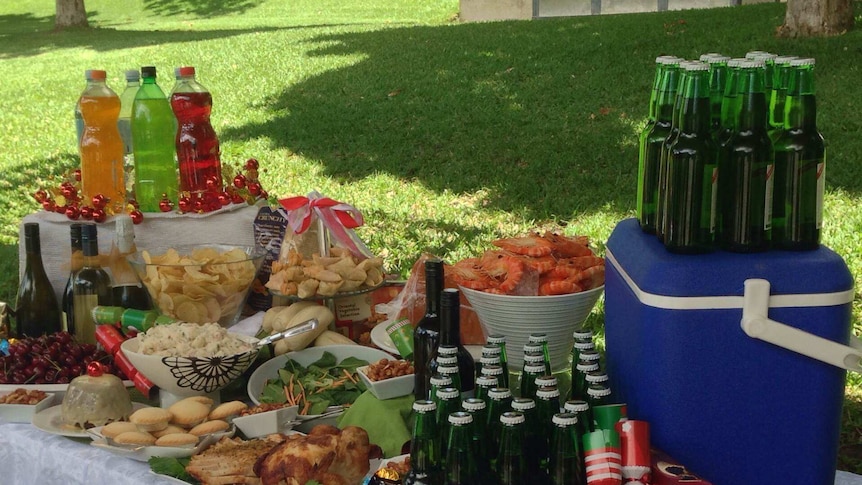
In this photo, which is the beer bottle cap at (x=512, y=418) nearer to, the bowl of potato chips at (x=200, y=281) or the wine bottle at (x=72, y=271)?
the bowl of potato chips at (x=200, y=281)

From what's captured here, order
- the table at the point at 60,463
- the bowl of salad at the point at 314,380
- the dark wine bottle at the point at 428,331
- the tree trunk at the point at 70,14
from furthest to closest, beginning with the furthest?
the tree trunk at the point at 70,14 < the bowl of salad at the point at 314,380 < the dark wine bottle at the point at 428,331 < the table at the point at 60,463

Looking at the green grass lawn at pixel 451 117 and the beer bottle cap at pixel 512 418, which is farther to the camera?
the green grass lawn at pixel 451 117

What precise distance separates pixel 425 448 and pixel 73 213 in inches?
66.0

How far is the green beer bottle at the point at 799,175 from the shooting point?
1.67m

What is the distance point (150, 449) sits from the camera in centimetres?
185

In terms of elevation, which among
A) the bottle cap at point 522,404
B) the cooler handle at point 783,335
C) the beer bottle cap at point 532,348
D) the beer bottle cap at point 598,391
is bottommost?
the beer bottle cap at point 598,391

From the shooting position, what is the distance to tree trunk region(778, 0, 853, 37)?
960 centimetres

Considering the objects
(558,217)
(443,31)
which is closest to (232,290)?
(558,217)

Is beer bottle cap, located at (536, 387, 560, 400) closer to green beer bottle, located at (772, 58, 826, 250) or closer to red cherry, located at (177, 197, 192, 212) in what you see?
green beer bottle, located at (772, 58, 826, 250)

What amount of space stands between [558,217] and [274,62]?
23.2 feet

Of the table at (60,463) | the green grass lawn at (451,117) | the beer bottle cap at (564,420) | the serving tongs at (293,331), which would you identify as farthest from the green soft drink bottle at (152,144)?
the green grass lawn at (451,117)

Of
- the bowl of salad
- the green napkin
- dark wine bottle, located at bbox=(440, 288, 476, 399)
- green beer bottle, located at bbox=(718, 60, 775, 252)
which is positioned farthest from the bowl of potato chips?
green beer bottle, located at bbox=(718, 60, 775, 252)

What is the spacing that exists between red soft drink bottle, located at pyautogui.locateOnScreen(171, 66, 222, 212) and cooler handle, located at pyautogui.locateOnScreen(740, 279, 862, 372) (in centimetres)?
178

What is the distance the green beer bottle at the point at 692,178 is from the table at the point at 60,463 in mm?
645
